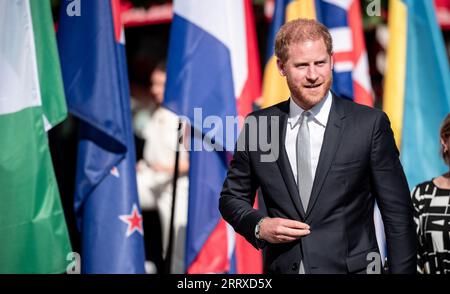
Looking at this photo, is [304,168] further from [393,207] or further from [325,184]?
[393,207]

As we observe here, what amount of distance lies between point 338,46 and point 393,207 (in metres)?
3.09

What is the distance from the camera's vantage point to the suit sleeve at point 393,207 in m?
2.92

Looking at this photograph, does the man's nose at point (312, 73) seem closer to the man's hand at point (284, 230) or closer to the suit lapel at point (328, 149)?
the suit lapel at point (328, 149)

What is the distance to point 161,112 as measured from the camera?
6.71 m

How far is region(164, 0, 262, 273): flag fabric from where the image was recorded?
207 inches

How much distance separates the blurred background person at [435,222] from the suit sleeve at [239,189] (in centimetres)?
140

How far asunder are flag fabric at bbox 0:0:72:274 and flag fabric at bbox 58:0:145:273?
0.30 metres

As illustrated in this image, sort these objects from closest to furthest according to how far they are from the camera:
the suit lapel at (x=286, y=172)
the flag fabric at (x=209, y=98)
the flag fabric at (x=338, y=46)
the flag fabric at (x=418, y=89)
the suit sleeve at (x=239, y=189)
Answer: the suit lapel at (x=286, y=172)
the suit sleeve at (x=239, y=189)
the flag fabric at (x=209, y=98)
the flag fabric at (x=338, y=46)
the flag fabric at (x=418, y=89)

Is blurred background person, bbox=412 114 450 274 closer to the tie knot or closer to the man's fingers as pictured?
the tie knot

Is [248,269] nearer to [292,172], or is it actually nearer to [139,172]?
[139,172]

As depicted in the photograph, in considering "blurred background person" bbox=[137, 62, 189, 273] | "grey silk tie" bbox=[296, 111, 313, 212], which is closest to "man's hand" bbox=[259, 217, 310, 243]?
"grey silk tie" bbox=[296, 111, 313, 212]

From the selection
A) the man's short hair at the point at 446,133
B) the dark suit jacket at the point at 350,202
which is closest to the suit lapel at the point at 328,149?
the dark suit jacket at the point at 350,202

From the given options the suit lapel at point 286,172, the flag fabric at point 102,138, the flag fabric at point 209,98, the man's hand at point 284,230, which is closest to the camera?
the man's hand at point 284,230
